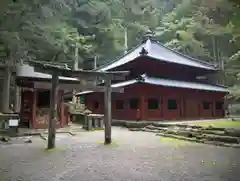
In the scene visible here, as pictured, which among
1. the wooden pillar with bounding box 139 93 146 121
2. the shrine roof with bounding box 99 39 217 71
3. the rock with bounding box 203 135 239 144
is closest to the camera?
the rock with bounding box 203 135 239 144

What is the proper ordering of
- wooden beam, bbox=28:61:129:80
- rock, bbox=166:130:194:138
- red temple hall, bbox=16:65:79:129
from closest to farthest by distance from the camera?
wooden beam, bbox=28:61:129:80, rock, bbox=166:130:194:138, red temple hall, bbox=16:65:79:129

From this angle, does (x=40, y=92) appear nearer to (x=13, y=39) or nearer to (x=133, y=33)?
(x=13, y=39)

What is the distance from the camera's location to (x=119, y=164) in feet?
21.2

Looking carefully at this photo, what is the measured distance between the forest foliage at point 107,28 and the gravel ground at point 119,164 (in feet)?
38.7

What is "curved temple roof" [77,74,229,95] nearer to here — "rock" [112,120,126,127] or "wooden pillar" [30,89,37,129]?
"rock" [112,120,126,127]

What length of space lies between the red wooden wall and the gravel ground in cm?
928

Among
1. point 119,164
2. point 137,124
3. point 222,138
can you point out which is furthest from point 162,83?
point 119,164

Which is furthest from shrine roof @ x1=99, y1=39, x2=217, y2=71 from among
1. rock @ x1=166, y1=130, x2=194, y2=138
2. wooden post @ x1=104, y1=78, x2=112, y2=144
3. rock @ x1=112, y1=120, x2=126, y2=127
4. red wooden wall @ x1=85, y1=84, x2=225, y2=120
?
wooden post @ x1=104, y1=78, x2=112, y2=144

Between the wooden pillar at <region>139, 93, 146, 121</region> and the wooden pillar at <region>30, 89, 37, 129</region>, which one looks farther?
the wooden pillar at <region>139, 93, 146, 121</region>

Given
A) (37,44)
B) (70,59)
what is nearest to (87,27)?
(70,59)

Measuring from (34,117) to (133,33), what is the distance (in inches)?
1029

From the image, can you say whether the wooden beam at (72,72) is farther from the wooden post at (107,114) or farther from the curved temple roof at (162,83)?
the curved temple roof at (162,83)

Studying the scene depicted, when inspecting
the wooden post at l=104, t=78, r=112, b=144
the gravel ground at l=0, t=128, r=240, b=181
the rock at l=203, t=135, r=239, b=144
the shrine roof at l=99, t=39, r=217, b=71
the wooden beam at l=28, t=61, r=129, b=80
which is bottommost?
the gravel ground at l=0, t=128, r=240, b=181

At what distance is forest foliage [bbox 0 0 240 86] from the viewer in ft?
61.3
